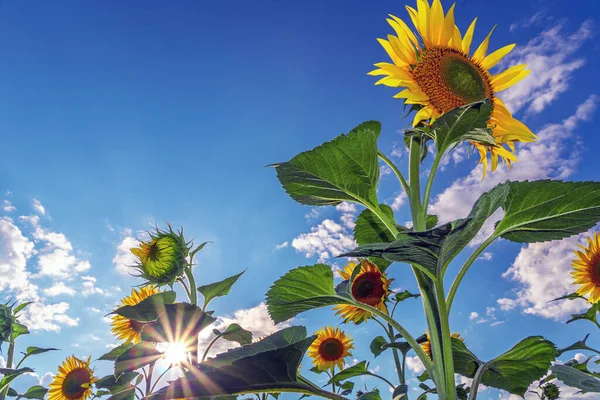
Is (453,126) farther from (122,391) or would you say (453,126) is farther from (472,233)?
(122,391)

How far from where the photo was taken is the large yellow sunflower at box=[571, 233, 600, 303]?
3.40m

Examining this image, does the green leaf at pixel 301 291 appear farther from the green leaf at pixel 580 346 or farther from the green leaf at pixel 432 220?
the green leaf at pixel 580 346

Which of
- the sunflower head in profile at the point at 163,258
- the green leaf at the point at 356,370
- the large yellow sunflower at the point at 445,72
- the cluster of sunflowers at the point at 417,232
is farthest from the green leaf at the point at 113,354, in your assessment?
the large yellow sunflower at the point at 445,72

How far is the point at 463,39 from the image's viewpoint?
179 cm

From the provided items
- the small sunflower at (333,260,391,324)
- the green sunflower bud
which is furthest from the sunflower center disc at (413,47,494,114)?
the green sunflower bud

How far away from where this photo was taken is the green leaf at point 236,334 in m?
1.89

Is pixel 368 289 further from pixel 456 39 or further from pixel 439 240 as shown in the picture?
pixel 439 240

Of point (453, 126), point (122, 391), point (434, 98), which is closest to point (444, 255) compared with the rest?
→ point (453, 126)

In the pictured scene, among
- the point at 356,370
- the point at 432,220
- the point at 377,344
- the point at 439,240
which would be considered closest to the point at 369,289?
the point at 377,344

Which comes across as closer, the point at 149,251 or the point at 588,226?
the point at 588,226

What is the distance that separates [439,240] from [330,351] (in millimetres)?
3090

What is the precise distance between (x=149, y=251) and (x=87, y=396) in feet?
5.18

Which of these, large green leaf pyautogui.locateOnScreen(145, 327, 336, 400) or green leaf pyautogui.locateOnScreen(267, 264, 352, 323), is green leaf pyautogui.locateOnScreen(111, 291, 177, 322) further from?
large green leaf pyautogui.locateOnScreen(145, 327, 336, 400)

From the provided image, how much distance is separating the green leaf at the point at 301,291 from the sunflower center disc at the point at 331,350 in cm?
247
